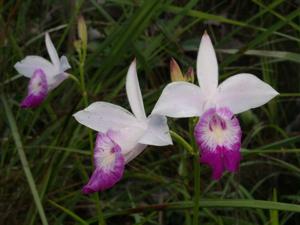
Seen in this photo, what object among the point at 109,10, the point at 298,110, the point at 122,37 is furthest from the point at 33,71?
the point at 298,110

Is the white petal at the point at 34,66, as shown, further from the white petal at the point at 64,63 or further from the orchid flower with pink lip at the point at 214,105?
the orchid flower with pink lip at the point at 214,105

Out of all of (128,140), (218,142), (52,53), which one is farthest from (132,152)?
(52,53)

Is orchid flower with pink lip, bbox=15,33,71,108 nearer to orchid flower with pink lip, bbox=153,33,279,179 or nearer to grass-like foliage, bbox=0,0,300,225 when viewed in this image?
grass-like foliage, bbox=0,0,300,225

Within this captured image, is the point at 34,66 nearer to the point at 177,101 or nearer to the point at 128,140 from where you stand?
the point at 128,140

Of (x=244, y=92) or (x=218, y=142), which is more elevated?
(x=244, y=92)

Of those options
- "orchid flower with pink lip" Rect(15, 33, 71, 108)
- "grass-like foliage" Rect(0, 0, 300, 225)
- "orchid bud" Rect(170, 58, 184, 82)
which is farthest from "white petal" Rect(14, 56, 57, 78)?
"orchid bud" Rect(170, 58, 184, 82)

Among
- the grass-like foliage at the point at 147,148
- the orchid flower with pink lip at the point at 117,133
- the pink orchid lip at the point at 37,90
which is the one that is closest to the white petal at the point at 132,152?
the orchid flower with pink lip at the point at 117,133
